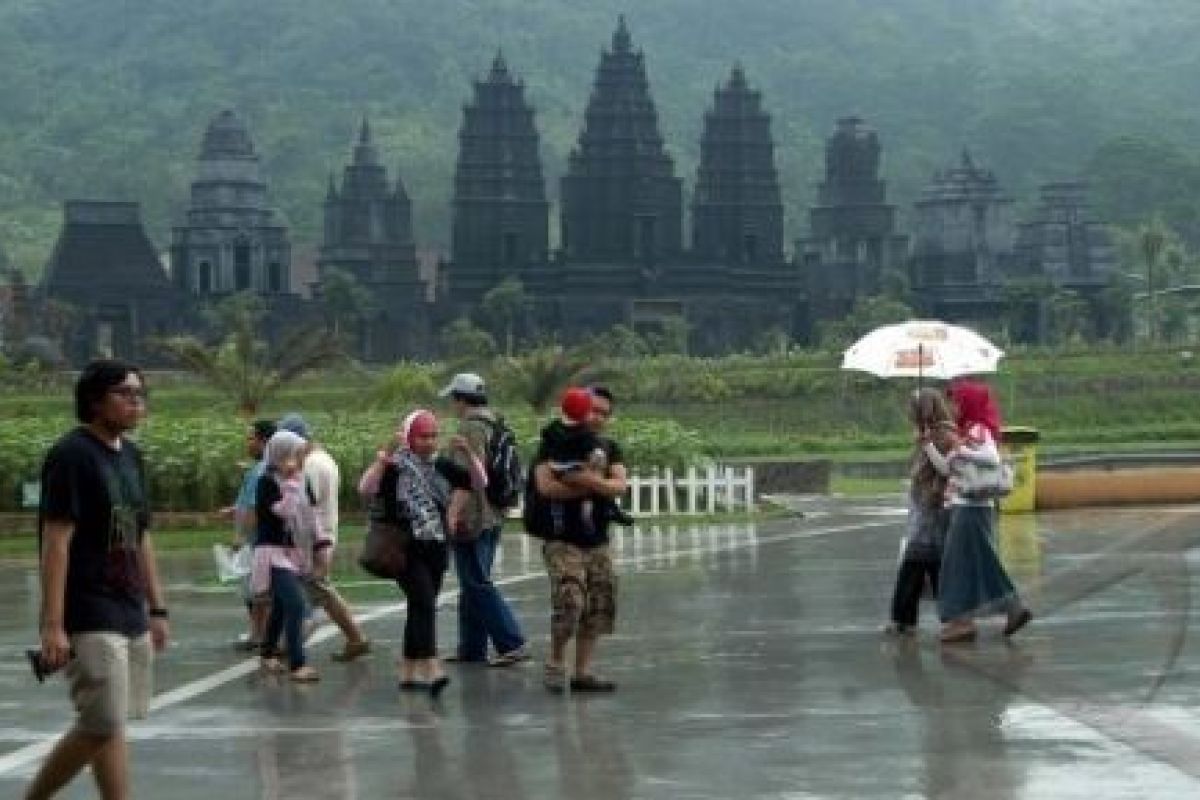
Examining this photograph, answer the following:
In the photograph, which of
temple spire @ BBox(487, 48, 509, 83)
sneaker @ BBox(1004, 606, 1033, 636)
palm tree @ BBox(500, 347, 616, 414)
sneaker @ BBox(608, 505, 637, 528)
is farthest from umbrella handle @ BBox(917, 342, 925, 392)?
temple spire @ BBox(487, 48, 509, 83)

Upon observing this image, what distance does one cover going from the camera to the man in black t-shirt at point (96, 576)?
809cm

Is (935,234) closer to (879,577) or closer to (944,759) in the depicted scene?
(879,577)

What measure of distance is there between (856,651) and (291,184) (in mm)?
165732

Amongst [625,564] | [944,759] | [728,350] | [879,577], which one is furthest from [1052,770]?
[728,350]

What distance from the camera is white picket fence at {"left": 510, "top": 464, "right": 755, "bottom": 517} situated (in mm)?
28625

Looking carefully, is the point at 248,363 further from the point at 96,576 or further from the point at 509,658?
the point at 96,576

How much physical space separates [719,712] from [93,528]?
357 centimetres

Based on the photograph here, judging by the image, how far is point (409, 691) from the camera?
1185cm

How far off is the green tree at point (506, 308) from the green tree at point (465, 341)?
0.84m

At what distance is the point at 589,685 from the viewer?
459 inches

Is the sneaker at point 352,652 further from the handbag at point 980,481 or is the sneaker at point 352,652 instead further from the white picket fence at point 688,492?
the white picket fence at point 688,492

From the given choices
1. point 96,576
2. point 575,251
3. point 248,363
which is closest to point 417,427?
point 96,576

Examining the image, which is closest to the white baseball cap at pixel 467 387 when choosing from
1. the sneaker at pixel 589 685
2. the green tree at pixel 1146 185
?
the sneaker at pixel 589 685

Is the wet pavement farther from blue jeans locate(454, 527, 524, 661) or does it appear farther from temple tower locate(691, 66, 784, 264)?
temple tower locate(691, 66, 784, 264)
